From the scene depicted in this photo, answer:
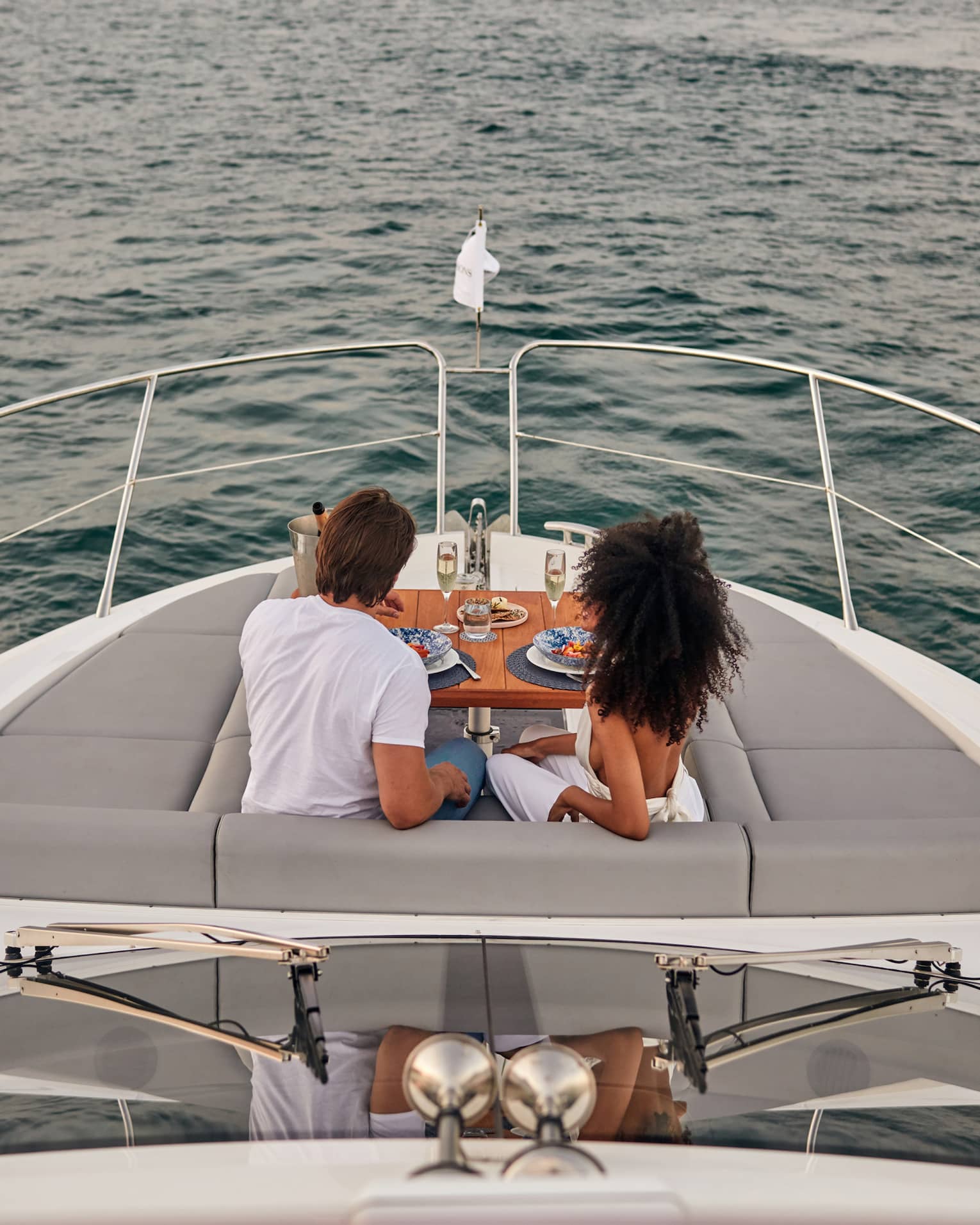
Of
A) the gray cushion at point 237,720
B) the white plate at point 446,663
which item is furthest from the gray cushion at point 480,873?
the gray cushion at point 237,720

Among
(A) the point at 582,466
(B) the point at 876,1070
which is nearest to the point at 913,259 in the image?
(A) the point at 582,466

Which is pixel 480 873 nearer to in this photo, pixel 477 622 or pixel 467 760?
pixel 467 760

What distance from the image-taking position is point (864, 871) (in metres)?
1.86

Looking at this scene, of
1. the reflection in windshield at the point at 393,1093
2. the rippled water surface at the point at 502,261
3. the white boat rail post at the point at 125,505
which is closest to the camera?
the reflection in windshield at the point at 393,1093

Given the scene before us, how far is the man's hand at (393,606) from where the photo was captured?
2.74 meters

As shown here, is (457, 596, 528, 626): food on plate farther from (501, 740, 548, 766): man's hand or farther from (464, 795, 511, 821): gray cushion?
(464, 795, 511, 821): gray cushion

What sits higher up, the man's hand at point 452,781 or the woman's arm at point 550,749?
the woman's arm at point 550,749

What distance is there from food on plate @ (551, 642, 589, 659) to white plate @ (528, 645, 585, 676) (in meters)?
0.02

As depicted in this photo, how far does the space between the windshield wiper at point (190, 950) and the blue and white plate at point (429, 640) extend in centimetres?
106

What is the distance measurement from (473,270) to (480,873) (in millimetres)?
2356

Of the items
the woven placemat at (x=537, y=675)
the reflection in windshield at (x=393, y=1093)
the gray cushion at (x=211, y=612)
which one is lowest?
the reflection in windshield at (x=393, y=1093)

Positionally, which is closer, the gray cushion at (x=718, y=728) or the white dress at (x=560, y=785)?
the white dress at (x=560, y=785)

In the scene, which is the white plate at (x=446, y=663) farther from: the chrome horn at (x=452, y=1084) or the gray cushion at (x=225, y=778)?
the chrome horn at (x=452, y=1084)

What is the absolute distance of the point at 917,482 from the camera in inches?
294
